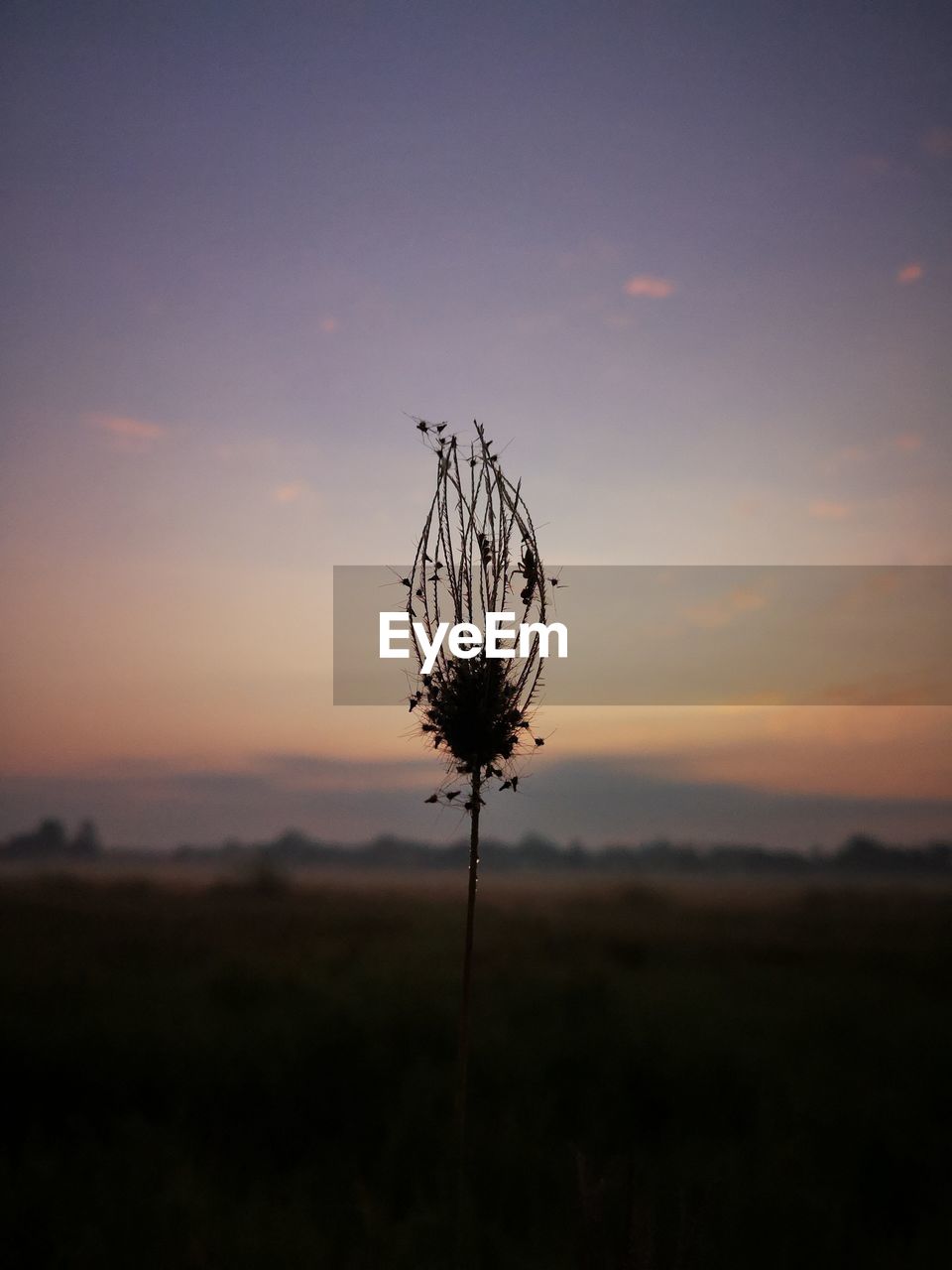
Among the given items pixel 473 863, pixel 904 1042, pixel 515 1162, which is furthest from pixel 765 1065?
pixel 473 863

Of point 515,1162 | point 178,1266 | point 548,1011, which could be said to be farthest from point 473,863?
point 548,1011

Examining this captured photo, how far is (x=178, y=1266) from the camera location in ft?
25.4

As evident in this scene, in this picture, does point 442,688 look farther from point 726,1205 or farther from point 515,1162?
point 515,1162

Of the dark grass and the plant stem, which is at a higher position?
the plant stem

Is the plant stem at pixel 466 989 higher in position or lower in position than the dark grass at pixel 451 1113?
higher

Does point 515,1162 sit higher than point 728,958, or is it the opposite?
point 515,1162

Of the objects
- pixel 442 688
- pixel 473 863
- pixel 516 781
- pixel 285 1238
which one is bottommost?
pixel 285 1238

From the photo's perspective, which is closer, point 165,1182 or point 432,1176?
point 165,1182

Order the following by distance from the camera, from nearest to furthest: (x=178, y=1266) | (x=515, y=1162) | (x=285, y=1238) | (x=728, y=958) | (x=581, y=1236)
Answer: (x=581, y=1236) → (x=178, y=1266) → (x=285, y=1238) → (x=515, y=1162) → (x=728, y=958)

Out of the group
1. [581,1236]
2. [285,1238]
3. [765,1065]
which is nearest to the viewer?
[581,1236]

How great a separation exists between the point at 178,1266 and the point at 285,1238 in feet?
3.28

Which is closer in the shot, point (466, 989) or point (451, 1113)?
point (466, 989)

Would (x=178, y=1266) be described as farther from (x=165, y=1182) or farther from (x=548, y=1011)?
(x=548, y=1011)

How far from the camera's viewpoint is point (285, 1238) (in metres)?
8.42
